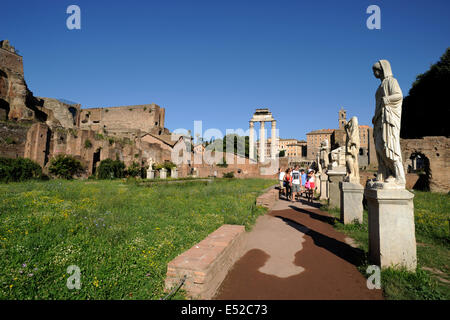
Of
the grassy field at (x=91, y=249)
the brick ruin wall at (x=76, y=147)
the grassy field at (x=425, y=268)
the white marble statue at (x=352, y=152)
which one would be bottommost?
the grassy field at (x=425, y=268)

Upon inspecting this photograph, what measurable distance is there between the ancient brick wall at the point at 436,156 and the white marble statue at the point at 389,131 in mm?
20555

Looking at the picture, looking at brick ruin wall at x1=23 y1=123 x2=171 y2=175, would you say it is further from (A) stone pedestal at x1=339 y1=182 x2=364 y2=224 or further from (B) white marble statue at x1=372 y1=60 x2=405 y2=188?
(B) white marble statue at x1=372 y1=60 x2=405 y2=188

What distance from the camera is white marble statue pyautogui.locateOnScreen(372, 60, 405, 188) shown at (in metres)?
3.54

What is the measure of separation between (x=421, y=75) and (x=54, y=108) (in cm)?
6075

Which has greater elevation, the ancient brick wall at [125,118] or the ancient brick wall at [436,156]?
the ancient brick wall at [125,118]

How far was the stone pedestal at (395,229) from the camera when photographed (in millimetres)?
3271

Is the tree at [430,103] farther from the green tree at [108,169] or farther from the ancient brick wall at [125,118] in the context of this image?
the ancient brick wall at [125,118]

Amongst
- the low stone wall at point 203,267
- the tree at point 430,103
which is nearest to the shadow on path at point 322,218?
the low stone wall at point 203,267

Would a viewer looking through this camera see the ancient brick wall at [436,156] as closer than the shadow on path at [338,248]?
No

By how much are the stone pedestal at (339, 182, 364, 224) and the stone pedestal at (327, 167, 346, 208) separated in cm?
203

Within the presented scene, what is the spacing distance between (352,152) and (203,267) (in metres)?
5.90

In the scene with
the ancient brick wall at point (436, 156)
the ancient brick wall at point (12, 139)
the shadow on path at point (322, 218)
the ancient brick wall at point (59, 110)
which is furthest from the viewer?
the ancient brick wall at point (59, 110)

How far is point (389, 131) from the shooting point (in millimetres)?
3609
